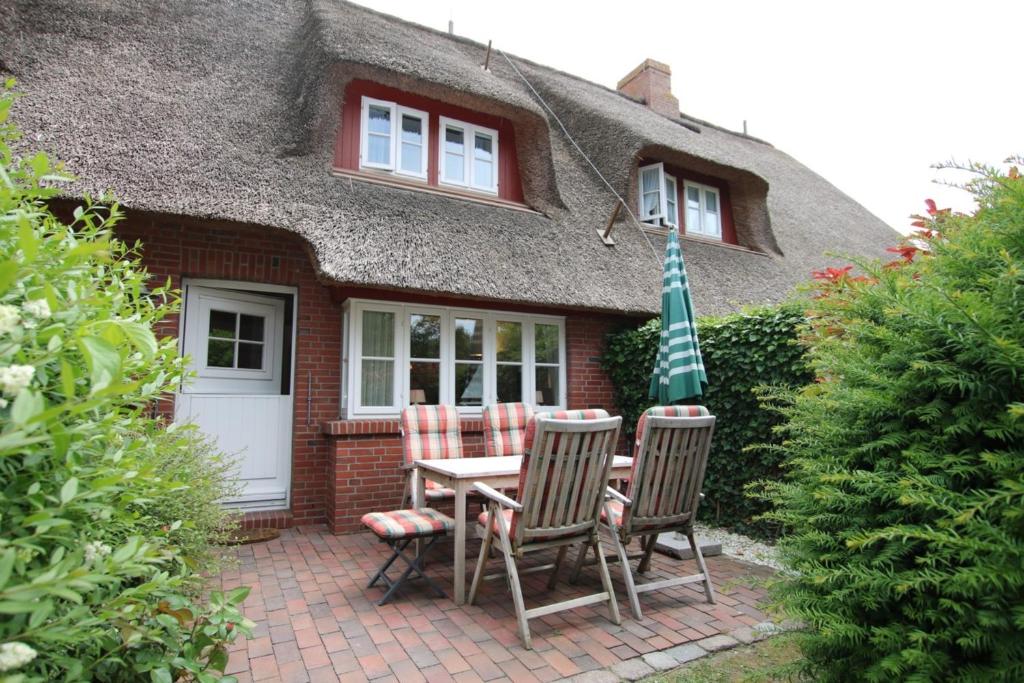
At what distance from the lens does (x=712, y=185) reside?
8.81 metres

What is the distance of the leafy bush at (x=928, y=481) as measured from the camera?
1.19 metres

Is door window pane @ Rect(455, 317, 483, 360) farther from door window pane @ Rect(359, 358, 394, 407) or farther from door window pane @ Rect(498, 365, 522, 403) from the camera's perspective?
door window pane @ Rect(359, 358, 394, 407)

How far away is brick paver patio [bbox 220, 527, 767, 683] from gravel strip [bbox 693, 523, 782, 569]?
0.66 feet

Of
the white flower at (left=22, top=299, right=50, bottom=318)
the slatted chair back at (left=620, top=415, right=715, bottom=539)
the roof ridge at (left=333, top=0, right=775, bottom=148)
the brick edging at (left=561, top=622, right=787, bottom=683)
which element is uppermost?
the roof ridge at (left=333, top=0, right=775, bottom=148)

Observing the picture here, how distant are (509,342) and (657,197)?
3570 millimetres

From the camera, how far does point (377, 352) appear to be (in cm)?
544

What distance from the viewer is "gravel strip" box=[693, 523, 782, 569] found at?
407 cm

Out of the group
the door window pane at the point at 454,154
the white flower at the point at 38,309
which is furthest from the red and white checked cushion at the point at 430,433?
the white flower at the point at 38,309

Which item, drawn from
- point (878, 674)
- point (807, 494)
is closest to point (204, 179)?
point (807, 494)

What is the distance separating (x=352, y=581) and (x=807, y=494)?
10.1 ft

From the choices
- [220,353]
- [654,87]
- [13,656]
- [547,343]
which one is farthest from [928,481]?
[654,87]

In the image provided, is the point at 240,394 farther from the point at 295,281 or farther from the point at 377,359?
the point at 377,359

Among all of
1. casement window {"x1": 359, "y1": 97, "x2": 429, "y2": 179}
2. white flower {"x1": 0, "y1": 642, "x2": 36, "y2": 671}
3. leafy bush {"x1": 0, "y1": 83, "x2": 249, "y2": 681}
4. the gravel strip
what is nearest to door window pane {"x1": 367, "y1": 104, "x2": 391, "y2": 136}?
casement window {"x1": 359, "y1": 97, "x2": 429, "y2": 179}

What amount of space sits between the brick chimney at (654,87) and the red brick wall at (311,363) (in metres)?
8.16
